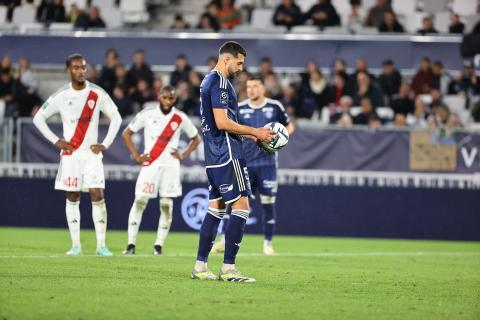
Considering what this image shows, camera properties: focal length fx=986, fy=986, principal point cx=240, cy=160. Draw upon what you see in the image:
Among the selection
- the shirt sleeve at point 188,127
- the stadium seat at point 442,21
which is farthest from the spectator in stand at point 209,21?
the shirt sleeve at point 188,127

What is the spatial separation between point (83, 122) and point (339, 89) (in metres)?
9.98

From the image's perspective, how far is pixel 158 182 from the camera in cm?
1432

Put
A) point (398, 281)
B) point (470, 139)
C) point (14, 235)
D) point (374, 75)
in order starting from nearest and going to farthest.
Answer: point (398, 281) → point (14, 235) → point (470, 139) → point (374, 75)

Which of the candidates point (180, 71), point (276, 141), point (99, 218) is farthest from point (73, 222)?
point (180, 71)

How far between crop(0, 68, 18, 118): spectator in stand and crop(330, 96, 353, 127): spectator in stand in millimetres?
6982

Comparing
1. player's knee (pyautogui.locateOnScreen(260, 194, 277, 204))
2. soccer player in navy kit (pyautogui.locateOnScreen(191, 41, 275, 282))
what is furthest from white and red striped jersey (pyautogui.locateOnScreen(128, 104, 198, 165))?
soccer player in navy kit (pyautogui.locateOnScreen(191, 41, 275, 282))

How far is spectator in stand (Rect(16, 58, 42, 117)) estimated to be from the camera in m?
21.8

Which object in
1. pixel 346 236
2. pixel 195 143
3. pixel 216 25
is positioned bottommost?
pixel 346 236

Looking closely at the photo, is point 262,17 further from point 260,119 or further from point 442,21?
point 260,119

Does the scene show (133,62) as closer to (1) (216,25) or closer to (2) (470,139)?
(1) (216,25)

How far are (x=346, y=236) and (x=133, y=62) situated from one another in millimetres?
7149

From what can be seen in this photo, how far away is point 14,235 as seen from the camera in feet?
57.4

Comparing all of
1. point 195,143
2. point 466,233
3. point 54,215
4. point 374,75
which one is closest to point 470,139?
point 466,233

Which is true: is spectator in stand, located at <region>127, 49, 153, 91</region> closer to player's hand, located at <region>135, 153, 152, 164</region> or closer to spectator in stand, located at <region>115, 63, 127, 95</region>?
spectator in stand, located at <region>115, 63, 127, 95</region>
